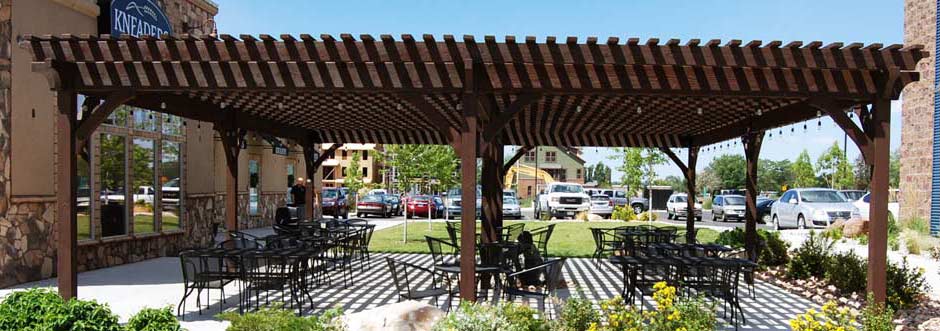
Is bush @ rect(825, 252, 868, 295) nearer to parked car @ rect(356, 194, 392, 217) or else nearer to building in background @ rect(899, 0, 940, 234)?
building in background @ rect(899, 0, 940, 234)

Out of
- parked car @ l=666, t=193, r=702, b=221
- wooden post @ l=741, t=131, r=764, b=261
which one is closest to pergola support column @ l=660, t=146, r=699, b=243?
wooden post @ l=741, t=131, r=764, b=261

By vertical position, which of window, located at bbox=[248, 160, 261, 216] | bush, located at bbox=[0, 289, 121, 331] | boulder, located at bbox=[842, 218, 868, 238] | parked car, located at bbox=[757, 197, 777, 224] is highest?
window, located at bbox=[248, 160, 261, 216]

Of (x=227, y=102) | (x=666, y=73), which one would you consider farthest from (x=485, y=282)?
(x=227, y=102)

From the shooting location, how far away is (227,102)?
9.77 meters

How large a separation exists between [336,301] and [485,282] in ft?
6.11

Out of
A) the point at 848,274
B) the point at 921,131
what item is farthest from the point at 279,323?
the point at 921,131

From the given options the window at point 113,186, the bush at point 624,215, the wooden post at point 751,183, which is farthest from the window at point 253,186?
the wooden post at point 751,183

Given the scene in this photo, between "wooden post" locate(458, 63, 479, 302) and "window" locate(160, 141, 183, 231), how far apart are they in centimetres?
831

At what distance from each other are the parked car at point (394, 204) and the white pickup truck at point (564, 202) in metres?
6.79

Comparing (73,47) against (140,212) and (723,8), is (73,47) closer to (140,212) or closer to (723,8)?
(140,212)

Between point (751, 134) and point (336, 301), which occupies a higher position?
point (751, 134)

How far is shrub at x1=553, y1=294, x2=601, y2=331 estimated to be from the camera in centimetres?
494

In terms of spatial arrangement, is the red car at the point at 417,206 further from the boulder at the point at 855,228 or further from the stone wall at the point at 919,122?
the stone wall at the point at 919,122

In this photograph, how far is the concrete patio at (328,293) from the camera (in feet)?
24.3
